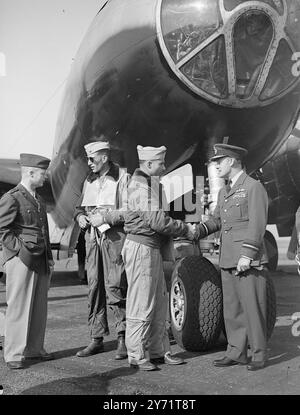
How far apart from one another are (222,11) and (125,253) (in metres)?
1.77

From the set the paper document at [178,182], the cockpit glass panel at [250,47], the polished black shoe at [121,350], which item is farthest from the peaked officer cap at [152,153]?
the polished black shoe at [121,350]

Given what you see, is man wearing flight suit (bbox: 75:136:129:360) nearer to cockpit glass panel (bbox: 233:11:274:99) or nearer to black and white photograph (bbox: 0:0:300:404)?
black and white photograph (bbox: 0:0:300:404)

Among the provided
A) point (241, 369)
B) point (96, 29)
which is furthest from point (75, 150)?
point (241, 369)

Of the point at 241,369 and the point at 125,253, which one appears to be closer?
the point at 241,369

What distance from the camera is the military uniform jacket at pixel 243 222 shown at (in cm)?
341

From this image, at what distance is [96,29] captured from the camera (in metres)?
4.41

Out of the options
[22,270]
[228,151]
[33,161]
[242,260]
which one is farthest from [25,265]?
[228,151]

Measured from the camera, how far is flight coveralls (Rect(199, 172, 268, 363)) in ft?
11.2

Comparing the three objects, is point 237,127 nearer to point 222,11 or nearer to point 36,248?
point 222,11

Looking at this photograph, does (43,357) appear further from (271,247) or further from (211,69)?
(271,247)

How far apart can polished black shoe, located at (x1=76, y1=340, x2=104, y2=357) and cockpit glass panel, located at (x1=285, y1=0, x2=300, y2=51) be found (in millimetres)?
2656

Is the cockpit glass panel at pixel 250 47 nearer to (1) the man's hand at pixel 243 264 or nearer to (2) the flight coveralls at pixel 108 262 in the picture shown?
(2) the flight coveralls at pixel 108 262

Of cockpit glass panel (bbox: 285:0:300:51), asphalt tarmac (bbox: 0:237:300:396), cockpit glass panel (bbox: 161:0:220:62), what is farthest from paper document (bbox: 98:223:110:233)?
cockpit glass panel (bbox: 285:0:300:51)

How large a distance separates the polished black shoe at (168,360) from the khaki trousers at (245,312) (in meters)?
0.34
